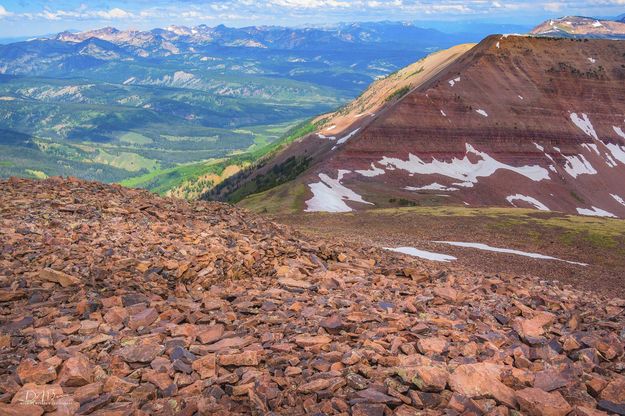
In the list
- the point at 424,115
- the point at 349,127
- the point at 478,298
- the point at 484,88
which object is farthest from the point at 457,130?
the point at 478,298

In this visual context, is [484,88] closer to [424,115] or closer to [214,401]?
[424,115]

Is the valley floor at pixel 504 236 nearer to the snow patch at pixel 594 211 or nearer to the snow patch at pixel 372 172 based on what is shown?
the snow patch at pixel 372 172

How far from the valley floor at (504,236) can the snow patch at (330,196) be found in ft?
52.3

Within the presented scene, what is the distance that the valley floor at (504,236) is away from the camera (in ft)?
130

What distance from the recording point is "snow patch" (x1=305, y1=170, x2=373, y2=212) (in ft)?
278

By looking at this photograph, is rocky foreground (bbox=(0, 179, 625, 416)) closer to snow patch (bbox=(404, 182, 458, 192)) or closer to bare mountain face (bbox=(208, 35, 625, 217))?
bare mountain face (bbox=(208, 35, 625, 217))

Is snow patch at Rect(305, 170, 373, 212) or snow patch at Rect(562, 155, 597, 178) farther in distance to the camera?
snow patch at Rect(562, 155, 597, 178)

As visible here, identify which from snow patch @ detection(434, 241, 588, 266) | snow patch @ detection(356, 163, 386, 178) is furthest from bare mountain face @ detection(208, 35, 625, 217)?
snow patch @ detection(434, 241, 588, 266)

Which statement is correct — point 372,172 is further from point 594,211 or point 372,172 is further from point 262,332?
point 262,332

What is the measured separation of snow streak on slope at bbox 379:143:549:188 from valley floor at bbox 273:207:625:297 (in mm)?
38573

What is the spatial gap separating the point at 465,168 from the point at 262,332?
360 feet

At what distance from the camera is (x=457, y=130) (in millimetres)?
124375

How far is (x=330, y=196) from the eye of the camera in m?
92.1

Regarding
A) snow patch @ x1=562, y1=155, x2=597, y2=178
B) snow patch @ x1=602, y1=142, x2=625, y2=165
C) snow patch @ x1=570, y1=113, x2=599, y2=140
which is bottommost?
snow patch @ x1=562, y1=155, x2=597, y2=178
